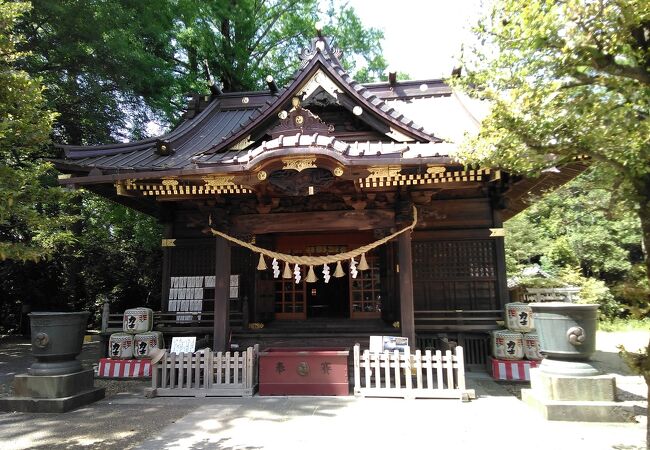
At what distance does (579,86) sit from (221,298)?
23.7 ft

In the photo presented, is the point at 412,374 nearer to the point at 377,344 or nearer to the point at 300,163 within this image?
the point at 377,344

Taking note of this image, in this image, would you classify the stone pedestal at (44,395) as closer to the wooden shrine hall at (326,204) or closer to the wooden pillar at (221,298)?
the wooden pillar at (221,298)

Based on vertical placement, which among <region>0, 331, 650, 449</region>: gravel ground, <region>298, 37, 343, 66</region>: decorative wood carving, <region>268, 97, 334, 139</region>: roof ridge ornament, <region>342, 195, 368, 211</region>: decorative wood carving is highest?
<region>298, 37, 343, 66</region>: decorative wood carving

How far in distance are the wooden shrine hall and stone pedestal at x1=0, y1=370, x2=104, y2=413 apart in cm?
271

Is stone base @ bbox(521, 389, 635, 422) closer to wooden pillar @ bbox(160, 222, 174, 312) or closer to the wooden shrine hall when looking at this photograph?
the wooden shrine hall

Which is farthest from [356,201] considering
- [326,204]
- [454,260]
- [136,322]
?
[136,322]

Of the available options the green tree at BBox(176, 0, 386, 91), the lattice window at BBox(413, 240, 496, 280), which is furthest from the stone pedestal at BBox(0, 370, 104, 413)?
the green tree at BBox(176, 0, 386, 91)

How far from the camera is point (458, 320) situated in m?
9.37

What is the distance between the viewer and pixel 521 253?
74.9 ft

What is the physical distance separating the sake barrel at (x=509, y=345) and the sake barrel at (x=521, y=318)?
0.14 meters

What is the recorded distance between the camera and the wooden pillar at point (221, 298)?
8.20 m

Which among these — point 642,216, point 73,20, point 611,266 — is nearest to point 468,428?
point 642,216

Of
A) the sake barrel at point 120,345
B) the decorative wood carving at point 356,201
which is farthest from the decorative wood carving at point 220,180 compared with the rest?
the sake barrel at point 120,345

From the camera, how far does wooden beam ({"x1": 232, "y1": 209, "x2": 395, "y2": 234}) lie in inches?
325
